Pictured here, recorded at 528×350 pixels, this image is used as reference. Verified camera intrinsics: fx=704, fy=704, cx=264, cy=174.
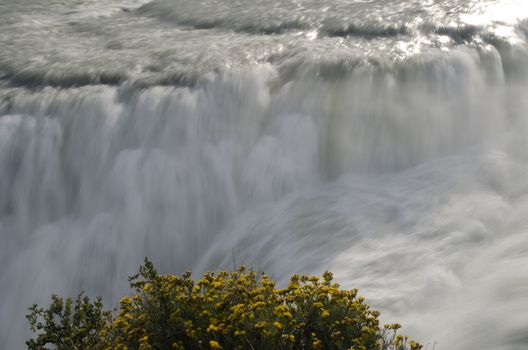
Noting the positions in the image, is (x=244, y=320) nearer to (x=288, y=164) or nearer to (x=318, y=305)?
(x=318, y=305)

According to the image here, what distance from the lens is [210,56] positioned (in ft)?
24.8

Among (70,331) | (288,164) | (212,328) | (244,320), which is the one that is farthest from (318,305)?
(288,164)

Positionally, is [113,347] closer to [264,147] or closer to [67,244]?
[67,244]

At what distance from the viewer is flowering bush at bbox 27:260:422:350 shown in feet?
11.3

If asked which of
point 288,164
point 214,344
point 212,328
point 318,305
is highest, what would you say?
point 288,164

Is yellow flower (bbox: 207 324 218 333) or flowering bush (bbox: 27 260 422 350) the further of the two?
flowering bush (bbox: 27 260 422 350)

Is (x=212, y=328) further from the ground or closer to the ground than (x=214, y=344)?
further from the ground

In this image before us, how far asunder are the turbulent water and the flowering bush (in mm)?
776

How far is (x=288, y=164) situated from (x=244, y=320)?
9.23 feet

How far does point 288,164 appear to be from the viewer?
6.11 meters

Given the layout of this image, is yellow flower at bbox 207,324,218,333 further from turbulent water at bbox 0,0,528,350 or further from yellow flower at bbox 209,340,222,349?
turbulent water at bbox 0,0,528,350

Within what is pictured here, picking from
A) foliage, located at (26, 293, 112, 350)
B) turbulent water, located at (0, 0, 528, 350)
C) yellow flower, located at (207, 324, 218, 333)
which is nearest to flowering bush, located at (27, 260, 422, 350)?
yellow flower, located at (207, 324, 218, 333)

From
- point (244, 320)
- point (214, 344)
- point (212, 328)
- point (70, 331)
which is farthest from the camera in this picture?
point (70, 331)

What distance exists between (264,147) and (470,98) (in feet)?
6.62
